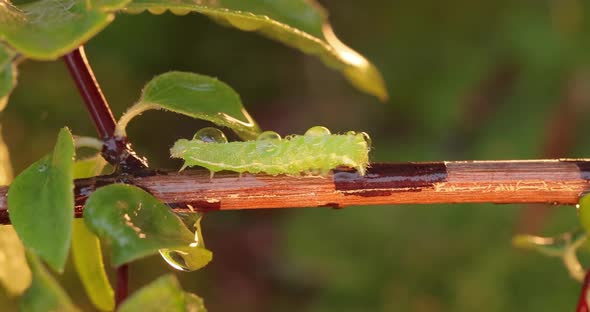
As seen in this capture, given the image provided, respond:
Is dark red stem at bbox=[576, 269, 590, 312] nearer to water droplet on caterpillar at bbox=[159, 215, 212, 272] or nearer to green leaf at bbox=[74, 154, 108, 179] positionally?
water droplet on caterpillar at bbox=[159, 215, 212, 272]

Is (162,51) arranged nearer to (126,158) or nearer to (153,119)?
(153,119)

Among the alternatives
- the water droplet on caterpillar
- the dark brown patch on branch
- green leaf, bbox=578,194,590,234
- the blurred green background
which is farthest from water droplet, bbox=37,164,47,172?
the blurred green background

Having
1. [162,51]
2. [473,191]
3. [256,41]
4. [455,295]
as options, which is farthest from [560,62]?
[473,191]

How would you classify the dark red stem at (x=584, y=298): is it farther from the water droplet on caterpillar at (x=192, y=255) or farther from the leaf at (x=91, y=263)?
the leaf at (x=91, y=263)

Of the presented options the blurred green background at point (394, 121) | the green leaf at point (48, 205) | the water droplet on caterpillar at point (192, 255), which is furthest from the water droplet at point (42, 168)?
the blurred green background at point (394, 121)

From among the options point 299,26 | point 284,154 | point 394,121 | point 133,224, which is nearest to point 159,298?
point 133,224

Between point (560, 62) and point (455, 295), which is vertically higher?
point (560, 62)

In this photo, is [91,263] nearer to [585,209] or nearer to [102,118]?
[102,118]
